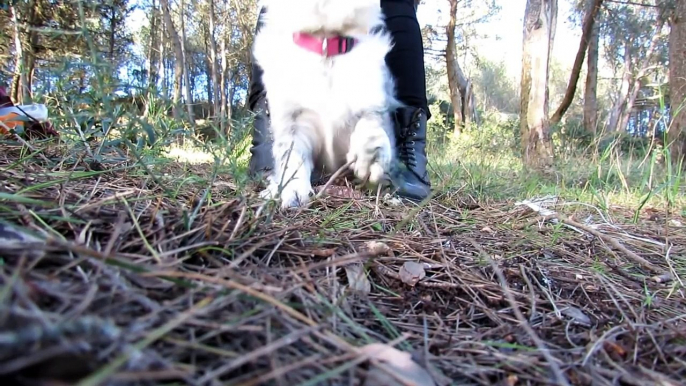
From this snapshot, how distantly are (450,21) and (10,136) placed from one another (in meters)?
13.7

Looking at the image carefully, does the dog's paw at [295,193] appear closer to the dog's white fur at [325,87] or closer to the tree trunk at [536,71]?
the dog's white fur at [325,87]

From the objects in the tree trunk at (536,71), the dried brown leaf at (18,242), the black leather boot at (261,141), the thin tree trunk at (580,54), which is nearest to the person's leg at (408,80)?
the black leather boot at (261,141)

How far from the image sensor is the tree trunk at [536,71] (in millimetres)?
5859

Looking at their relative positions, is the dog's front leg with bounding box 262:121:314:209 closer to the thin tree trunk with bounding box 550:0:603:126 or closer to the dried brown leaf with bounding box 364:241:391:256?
the dried brown leaf with bounding box 364:241:391:256

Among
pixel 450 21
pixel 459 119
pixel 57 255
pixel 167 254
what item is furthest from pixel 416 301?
pixel 450 21

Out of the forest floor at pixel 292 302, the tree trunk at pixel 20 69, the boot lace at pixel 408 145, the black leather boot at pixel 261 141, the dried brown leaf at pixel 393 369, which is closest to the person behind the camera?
the forest floor at pixel 292 302

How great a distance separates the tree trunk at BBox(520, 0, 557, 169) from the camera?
5.86 m

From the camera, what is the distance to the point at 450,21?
13508mm

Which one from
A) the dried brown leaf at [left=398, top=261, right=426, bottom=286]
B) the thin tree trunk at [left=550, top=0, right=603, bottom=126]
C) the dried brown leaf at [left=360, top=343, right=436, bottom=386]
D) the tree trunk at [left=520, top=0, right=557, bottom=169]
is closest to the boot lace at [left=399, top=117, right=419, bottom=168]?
the dried brown leaf at [left=398, top=261, right=426, bottom=286]

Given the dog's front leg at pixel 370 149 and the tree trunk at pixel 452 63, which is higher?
the tree trunk at pixel 452 63

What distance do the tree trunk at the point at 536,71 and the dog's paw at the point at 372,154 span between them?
4.27m

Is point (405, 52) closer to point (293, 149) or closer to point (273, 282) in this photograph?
point (293, 149)

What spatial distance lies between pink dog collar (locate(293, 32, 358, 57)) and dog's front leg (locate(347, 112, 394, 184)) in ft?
1.09

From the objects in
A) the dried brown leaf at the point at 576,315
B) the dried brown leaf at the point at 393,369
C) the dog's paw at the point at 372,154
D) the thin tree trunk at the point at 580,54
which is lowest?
the dried brown leaf at the point at 576,315
